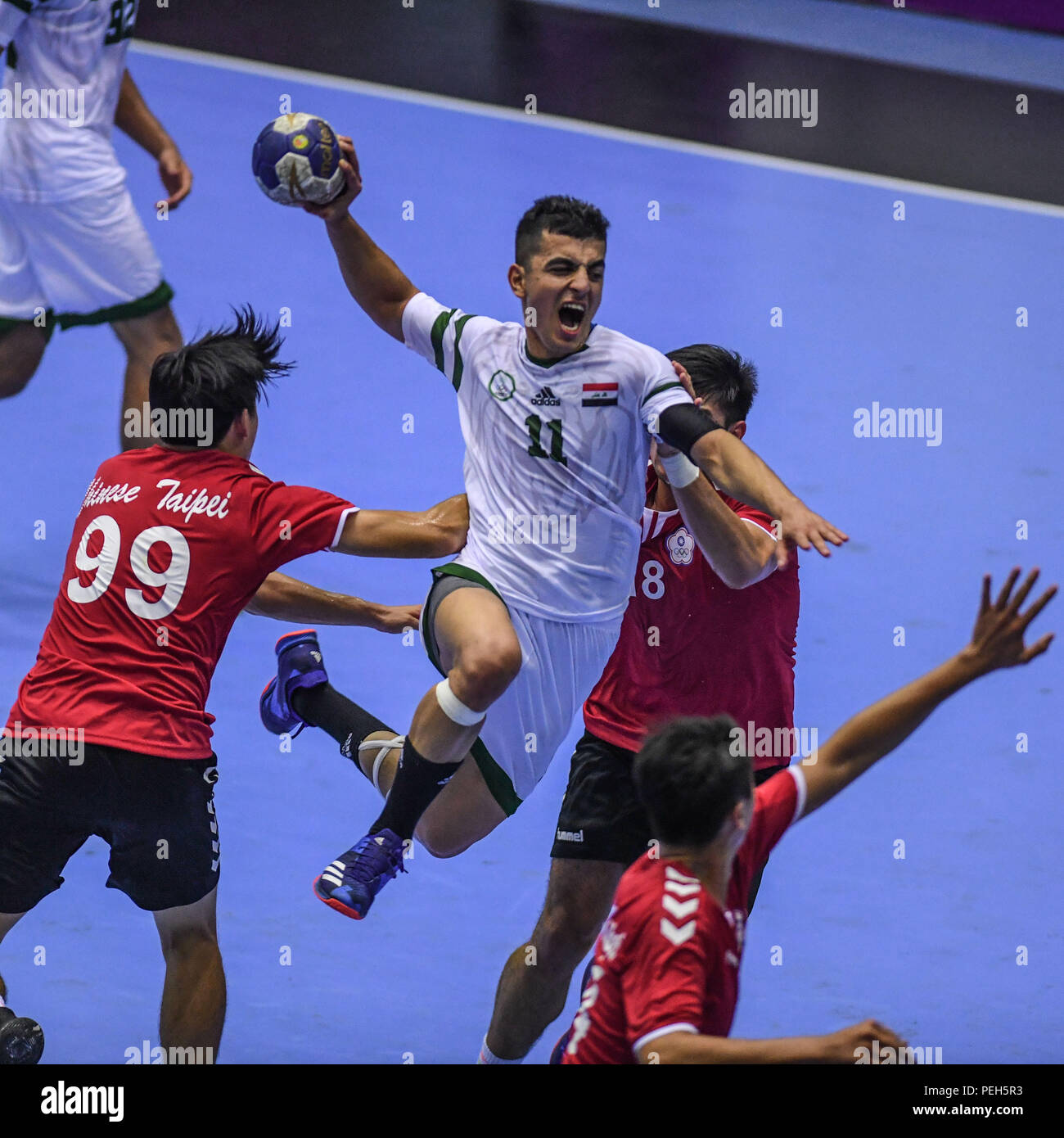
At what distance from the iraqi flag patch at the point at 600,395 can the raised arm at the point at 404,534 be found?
1.82ft

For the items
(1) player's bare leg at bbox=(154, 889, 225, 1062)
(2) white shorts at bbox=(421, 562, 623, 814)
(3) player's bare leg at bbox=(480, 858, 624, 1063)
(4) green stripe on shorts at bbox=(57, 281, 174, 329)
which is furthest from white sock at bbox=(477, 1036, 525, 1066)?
(4) green stripe on shorts at bbox=(57, 281, 174, 329)

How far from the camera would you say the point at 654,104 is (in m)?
14.8

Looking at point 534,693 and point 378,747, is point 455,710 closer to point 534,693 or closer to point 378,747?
point 534,693

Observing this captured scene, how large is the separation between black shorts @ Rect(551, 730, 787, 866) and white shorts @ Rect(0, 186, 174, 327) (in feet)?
11.5

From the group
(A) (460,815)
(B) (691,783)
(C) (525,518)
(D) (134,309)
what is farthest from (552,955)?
(D) (134,309)

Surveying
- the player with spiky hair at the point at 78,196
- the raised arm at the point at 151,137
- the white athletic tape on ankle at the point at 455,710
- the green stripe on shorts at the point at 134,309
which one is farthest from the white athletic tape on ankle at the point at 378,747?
the raised arm at the point at 151,137

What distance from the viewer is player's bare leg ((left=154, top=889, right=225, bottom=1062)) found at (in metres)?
5.12

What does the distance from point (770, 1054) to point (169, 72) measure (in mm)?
12074

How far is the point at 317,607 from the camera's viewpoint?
19.1 ft

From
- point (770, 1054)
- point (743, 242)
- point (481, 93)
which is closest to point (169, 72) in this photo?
point (481, 93)

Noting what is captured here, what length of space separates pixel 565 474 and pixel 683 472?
437 millimetres

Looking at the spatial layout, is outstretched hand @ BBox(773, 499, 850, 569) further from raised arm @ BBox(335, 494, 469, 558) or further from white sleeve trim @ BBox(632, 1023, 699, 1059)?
white sleeve trim @ BBox(632, 1023, 699, 1059)

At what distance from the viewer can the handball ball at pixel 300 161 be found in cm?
582

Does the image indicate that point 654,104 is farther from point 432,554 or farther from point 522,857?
point 432,554
